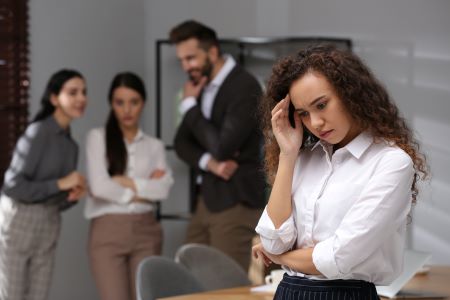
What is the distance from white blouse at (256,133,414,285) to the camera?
1.98m

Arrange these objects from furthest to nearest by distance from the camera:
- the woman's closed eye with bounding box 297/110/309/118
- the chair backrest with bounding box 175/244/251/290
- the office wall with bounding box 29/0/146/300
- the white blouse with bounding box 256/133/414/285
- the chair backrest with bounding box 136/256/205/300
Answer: the office wall with bounding box 29/0/146/300, the chair backrest with bounding box 175/244/251/290, the chair backrest with bounding box 136/256/205/300, the woman's closed eye with bounding box 297/110/309/118, the white blouse with bounding box 256/133/414/285

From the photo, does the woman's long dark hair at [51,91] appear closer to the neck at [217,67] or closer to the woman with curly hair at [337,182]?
the neck at [217,67]

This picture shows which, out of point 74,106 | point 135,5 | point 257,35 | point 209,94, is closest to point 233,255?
point 209,94

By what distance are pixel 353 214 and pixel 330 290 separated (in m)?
0.20

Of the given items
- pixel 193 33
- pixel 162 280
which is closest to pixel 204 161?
pixel 193 33

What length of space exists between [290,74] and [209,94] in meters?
2.65

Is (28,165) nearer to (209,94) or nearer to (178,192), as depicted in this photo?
(209,94)

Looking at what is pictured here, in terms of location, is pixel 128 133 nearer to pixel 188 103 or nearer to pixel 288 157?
pixel 188 103

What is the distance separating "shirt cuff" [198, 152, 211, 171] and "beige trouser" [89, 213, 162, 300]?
42cm

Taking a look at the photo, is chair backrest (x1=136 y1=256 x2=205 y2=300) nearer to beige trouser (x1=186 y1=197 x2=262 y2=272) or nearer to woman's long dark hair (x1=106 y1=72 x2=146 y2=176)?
beige trouser (x1=186 y1=197 x2=262 y2=272)

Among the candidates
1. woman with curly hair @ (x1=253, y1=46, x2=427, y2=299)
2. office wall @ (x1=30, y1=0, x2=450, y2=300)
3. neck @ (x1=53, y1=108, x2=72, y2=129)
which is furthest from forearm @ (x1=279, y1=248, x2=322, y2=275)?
office wall @ (x1=30, y1=0, x2=450, y2=300)

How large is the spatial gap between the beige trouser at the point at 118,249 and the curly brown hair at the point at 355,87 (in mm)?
2625

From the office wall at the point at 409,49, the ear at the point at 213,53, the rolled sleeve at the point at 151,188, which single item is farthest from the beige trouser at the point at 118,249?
the office wall at the point at 409,49

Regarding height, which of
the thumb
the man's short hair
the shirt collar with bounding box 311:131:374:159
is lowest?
the shirt collar with bounding box 311:131:374:159
